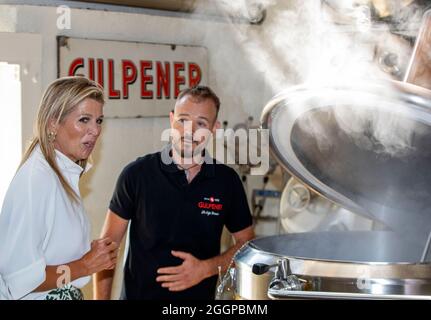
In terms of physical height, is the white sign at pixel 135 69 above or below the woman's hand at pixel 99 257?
above

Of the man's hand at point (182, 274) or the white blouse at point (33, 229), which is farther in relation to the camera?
the man's hand at point (182, 274)

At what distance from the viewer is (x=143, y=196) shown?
2.67m

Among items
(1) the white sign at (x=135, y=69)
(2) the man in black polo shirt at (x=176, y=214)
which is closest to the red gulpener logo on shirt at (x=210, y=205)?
(2) the man in black polo shirt at (x=176, y=214)

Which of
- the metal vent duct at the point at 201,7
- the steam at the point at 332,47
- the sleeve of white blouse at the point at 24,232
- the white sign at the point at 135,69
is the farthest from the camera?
Answer: the metal vent duct at the point at 201,7

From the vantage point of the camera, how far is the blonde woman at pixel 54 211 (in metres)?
2.03

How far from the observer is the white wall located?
3.22 metres

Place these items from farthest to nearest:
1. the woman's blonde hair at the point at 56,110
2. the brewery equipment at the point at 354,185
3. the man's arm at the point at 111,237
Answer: the man's arm at the point at 111,237 < the woman's blonde hair at the point at 56,110 < the brewery equipment at the point at 354,185

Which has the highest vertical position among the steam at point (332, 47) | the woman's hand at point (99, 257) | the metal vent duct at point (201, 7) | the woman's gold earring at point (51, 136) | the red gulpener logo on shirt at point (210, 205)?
the metal vent duct at point (201, 7)

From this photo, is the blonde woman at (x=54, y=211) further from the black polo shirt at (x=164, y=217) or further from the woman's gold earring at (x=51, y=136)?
the black polo shirt at (x=164, y=217)

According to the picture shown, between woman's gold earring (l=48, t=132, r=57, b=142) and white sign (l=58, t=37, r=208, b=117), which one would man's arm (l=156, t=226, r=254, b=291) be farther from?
white sign (l=58, t=37, r=208, b=117)

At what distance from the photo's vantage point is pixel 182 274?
257 centimetres

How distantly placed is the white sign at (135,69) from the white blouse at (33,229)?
4.25ft

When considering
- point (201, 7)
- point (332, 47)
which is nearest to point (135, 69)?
point (201, 7)
